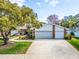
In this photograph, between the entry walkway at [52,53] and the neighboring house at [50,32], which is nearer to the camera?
the entry walkway at [52,53]

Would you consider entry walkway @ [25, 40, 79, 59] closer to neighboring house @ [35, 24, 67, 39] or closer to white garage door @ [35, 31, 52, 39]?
neighboring house @ [35, 24, 67, 39]

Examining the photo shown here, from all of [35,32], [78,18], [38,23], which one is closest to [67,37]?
[35,32]

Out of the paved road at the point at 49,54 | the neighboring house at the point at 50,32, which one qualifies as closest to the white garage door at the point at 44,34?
the neighboring house at the point at 50,32

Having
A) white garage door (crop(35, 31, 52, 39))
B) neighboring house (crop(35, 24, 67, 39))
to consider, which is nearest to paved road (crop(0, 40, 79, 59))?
neighboring house (crop(35, 24, 67, 39))

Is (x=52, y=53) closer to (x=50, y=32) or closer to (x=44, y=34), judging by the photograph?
(x=50, y=32)

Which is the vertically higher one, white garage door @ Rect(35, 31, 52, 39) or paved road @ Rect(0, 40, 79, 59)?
paved road @ Rect(0, 40, 79, 59)

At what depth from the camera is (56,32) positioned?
47.2 metres

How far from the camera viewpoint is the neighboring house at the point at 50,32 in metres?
47.1

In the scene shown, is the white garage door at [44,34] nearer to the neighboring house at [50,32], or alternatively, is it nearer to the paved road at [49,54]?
the neighboring house at [50,32]

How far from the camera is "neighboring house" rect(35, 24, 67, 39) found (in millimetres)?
47062

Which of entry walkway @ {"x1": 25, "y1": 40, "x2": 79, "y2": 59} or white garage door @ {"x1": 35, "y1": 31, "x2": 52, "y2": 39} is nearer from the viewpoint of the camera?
entry walkway @ {"x1": 25, "y1": 40, "x2": 79, "y2": 59}

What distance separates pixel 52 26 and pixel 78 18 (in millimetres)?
14842

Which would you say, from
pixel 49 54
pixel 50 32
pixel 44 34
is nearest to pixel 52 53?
pixel 49 54

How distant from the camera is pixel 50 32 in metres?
47.4
